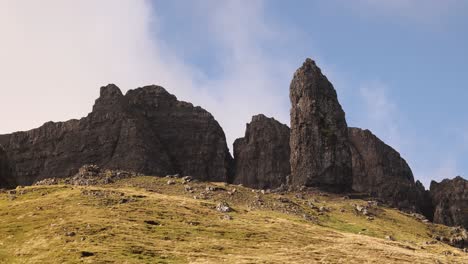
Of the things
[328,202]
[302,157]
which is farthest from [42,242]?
[302,157]

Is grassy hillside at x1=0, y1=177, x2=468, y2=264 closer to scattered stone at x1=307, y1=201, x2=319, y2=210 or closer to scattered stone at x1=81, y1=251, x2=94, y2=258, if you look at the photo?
scattered stone at x1=81, y1=251, x2=94, y2=258

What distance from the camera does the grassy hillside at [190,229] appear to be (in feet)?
296

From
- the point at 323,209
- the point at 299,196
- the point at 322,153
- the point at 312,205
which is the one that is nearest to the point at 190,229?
the point at 323,209

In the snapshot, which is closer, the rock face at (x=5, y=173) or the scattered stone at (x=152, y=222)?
the scattered stone at (x=152, y=222)

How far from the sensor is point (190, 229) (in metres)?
110

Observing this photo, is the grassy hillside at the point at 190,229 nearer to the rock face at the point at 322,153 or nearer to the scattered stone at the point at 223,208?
the scattered stone at the point at 223,208

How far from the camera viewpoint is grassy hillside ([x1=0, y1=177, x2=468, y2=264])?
90312 millimetres

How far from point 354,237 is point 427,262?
18.9 metres

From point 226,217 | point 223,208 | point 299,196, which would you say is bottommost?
point 226,217

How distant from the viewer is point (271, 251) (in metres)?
101

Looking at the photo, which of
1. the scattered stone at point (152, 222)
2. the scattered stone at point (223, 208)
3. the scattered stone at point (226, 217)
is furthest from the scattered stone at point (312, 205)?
the scattered stone at point (152, 222)

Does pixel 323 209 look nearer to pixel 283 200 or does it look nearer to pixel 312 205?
pixel 312 205

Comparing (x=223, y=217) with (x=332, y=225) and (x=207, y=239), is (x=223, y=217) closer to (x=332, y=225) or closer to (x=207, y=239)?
(x=207, y=239)

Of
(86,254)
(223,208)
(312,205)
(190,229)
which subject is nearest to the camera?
(86,254)
